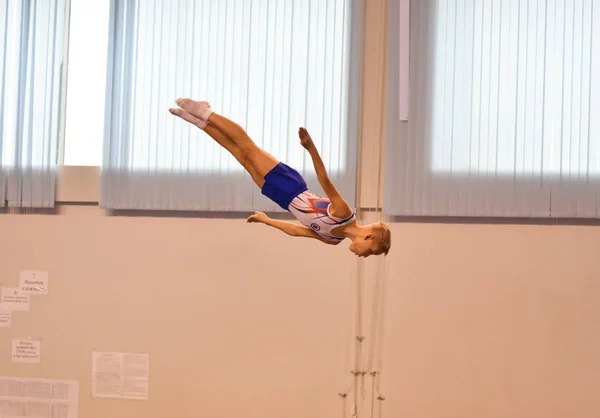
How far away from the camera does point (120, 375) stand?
14.1 ft

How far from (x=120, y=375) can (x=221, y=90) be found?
1.71 metres

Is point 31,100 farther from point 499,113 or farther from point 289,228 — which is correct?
point 499,113

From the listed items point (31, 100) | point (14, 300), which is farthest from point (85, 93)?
point (14, 300)

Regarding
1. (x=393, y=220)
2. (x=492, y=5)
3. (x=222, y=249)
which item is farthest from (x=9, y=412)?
(x=492, y=5)

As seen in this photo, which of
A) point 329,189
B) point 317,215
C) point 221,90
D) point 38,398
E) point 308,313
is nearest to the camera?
point 329,189

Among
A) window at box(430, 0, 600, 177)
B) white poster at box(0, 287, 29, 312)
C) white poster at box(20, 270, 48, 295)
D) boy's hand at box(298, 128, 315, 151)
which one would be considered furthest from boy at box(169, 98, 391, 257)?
white poster at box(0, 287, 29, 312)

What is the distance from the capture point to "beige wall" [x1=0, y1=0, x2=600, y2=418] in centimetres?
395

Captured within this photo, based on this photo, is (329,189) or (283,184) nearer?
(329,189)

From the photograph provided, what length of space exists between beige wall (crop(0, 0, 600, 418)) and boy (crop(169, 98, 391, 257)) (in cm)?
121

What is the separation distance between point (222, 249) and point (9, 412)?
Result: 1.61m

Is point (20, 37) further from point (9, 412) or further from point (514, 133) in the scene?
point (514, 133)

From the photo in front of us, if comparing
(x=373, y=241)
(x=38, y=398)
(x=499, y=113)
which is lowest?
(x=38, y=398)

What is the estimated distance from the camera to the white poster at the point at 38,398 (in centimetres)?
438

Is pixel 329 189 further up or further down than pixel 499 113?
further down
